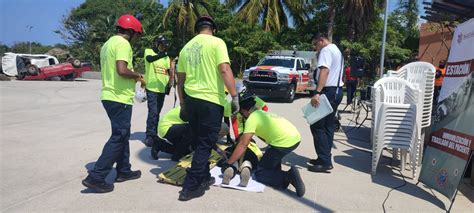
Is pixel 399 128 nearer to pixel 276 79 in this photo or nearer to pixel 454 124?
pixel 454 124

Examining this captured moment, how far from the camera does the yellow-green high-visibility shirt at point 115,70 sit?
15.0 feet

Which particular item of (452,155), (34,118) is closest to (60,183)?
(452,155)

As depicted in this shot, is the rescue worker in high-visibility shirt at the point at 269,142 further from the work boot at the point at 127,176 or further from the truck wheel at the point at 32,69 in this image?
the truck wheel at the point at 32,69

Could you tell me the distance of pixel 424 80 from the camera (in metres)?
6.38

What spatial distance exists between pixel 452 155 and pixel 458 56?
1.23 m

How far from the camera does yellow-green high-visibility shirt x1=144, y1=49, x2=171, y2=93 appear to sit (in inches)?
275

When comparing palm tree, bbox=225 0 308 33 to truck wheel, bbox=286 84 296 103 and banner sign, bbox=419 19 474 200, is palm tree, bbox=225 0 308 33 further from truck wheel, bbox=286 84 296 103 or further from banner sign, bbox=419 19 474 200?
banner sign, bbox=419 19 474 200

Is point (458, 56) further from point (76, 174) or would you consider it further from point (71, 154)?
point (71, 154)

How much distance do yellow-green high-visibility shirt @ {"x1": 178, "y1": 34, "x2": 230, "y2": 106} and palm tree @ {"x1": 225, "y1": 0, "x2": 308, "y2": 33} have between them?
2859 cm

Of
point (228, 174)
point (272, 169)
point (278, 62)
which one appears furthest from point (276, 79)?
point (228, 174)

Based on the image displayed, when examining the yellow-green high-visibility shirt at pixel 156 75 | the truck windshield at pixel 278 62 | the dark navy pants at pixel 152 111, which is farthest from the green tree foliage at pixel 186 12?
the dark navy pants at pixel 152 111

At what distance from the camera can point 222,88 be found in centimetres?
449

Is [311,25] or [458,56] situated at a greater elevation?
[311,25]

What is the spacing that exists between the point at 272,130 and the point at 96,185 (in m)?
2.03
